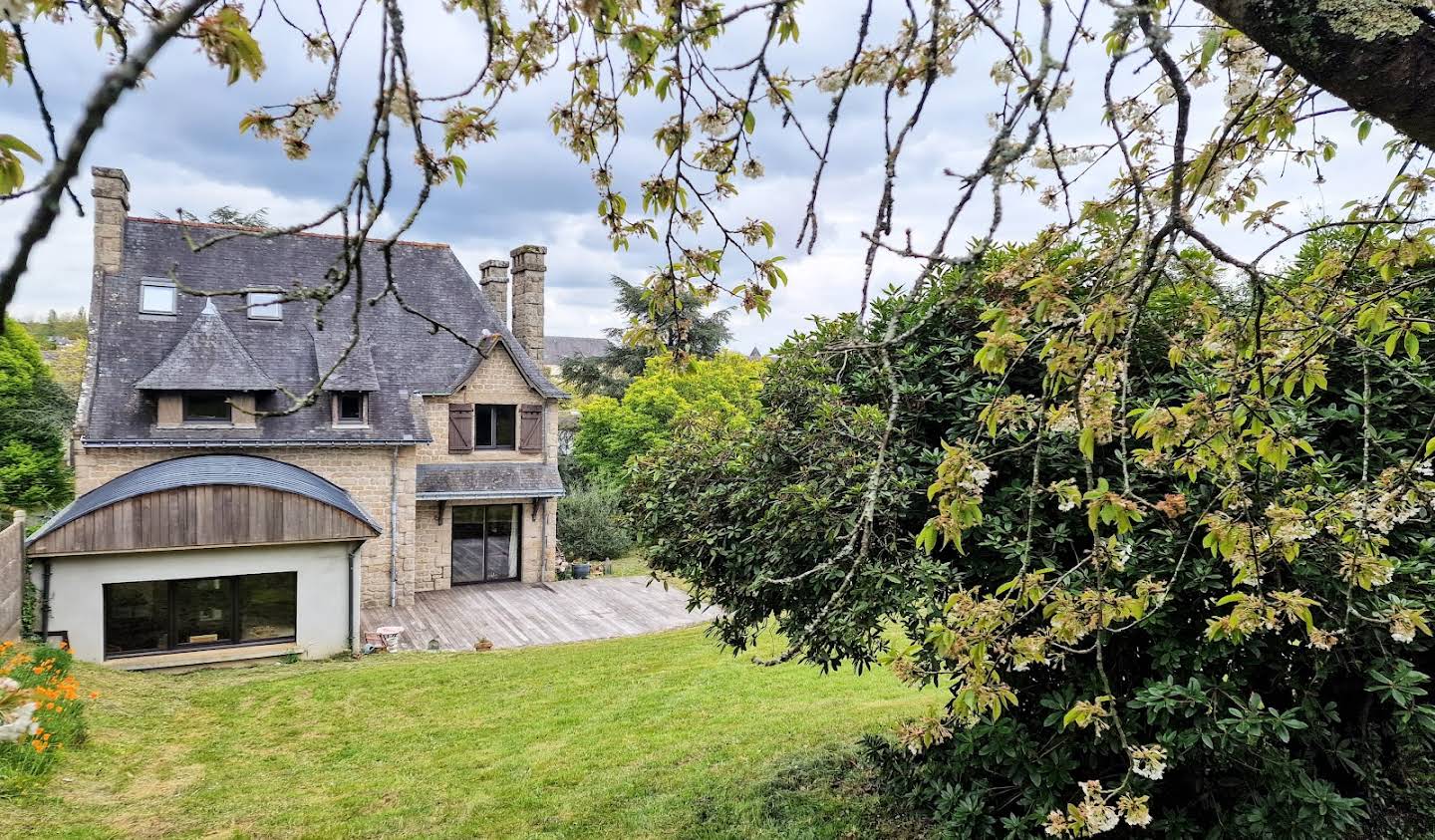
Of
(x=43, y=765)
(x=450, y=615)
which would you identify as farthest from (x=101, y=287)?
(x=43, y=765)

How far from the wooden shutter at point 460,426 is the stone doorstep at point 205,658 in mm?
6011

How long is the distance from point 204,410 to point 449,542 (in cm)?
580

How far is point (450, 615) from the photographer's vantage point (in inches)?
623

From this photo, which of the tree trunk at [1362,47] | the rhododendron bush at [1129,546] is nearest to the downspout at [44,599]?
the rhododendron bush at [1129,546]

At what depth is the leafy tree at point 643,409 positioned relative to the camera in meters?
25.2

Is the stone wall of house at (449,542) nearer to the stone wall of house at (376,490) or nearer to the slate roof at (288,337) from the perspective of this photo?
the stone wall of house at (376,490)

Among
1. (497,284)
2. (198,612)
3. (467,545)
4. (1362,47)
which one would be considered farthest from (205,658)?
(1362,47)

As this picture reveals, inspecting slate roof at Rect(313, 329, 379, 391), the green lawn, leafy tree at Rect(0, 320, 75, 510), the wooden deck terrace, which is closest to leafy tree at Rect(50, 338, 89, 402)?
leafy tree at Rect(0, 320, 75, 510)

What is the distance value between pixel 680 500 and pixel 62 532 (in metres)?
11.6

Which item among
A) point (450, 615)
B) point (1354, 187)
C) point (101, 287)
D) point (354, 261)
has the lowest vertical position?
point (450, 615)

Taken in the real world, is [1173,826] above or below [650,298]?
below

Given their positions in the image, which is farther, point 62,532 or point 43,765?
point 62,532

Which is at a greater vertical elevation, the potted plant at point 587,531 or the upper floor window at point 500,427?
the upper floor window at point 500,427

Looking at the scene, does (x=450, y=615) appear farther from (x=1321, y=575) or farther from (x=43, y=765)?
(x=1321, y=575)
